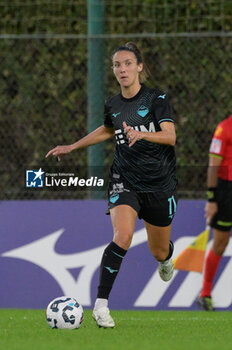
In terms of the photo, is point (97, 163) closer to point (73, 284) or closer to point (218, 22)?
point (73, 284)

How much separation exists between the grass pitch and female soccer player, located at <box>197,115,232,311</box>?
0.43m

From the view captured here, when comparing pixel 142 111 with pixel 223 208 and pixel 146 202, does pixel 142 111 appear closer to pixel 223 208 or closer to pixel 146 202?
pixel 146 202

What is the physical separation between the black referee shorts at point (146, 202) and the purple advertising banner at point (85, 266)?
6.26 feet

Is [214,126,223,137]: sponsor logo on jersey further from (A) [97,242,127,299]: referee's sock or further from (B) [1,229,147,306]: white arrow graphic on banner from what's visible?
(A) [97,242,127,299]: referee's sock

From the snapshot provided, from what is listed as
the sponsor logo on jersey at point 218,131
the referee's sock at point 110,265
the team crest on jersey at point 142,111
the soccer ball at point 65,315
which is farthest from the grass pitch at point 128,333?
the sponsor logo on jersey at point 218,131

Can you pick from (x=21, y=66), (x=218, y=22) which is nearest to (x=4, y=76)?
(x=21, y=66)

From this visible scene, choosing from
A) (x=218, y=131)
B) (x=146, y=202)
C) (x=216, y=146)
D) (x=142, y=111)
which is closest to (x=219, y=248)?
(x=216, y=146)

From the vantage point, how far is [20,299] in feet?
33.3

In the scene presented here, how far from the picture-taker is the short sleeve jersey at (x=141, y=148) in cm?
791

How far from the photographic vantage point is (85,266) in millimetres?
10094

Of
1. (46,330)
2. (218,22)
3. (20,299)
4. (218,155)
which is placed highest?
(218,22)

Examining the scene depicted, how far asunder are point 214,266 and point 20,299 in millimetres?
1964

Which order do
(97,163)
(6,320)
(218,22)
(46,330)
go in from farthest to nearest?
(218,22) → (97,163) → (6,320) → (46,330)

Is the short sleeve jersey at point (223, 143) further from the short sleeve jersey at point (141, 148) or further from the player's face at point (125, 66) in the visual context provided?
the player's face at point (125, 66)
